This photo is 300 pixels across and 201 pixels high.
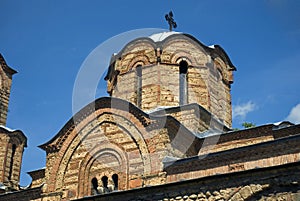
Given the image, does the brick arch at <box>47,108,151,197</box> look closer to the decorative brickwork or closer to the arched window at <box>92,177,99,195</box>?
the arched window at <box>92,177,99,195</box>

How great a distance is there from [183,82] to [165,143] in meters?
4.10

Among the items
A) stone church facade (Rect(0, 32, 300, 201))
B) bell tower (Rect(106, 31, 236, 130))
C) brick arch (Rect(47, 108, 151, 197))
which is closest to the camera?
stone church facade (Rect(0, 32, 300, 201))

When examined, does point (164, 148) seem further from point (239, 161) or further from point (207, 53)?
point (207, 53)

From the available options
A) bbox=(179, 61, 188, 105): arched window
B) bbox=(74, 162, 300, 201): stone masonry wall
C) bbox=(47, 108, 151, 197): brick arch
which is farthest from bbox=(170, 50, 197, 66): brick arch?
bbox=(74, 162, 300, 201): stone masonry wall

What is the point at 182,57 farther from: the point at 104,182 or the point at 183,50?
the point at 104,182

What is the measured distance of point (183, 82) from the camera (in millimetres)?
16766

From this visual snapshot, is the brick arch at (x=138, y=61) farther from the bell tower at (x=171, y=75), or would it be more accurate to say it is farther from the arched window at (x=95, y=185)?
the arched window at (x=95, y=185)

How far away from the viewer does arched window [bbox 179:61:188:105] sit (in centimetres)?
1638

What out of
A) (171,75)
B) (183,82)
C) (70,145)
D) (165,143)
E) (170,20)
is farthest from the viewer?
(170,20)

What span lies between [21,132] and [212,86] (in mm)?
8251

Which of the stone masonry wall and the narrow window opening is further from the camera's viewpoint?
the narrow window opening

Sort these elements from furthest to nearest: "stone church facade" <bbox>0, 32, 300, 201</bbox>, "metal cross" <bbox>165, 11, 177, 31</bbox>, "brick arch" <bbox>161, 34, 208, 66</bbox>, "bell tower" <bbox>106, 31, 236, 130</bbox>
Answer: "metal cross" <bbox>165, 11, 177, 31</bbox> → "brick arch" <bbox>161, 34, 208, 66</bbox> → "bell tower" <bbox>106, 31, 236, 130</bbox> → "stone church facade" <bbox>0, 32, 300, 201</bbox>

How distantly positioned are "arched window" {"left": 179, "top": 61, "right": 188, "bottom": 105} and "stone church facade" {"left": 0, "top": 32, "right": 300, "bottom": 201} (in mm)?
35

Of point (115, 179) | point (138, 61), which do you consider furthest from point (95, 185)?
point (138, 61)
